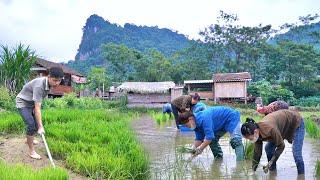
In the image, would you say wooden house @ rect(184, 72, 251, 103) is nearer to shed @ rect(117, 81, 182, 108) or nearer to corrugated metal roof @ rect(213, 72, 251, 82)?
corrugated metal roof @ rect(213, 72, 251, 82)

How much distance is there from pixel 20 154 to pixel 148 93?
1028 inches

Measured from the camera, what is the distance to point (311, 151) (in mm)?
8289

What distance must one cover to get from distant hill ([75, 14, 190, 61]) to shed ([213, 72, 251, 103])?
50408mm

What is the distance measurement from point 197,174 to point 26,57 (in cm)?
786

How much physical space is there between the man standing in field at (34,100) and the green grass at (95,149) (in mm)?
386

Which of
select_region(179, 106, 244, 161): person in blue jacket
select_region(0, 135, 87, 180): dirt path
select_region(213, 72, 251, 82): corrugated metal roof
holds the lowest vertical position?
select_region(0, 135, 87, 180): dirt path

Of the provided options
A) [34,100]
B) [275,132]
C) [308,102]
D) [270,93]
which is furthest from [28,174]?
[308,102]

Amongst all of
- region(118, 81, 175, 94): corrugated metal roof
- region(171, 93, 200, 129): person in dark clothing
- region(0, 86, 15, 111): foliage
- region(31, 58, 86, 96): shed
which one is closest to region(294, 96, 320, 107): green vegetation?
region(118, 81, 175, 94): corrugated metal roof

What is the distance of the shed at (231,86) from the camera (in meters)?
31.4

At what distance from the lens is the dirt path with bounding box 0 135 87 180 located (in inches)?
208

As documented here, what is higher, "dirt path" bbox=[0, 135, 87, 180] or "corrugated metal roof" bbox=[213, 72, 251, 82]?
"corrugated metal roof" bbox=[213, 72, 251, 82]

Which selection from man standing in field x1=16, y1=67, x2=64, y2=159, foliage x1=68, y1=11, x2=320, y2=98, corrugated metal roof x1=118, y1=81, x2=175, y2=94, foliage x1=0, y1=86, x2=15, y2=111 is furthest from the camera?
foliage x1=68, y1=11, x2=320, y2=98

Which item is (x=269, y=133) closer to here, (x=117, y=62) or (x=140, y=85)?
(x=140, y=85)

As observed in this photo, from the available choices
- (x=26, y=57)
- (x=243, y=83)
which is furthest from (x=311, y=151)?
(x=243, y=83)
